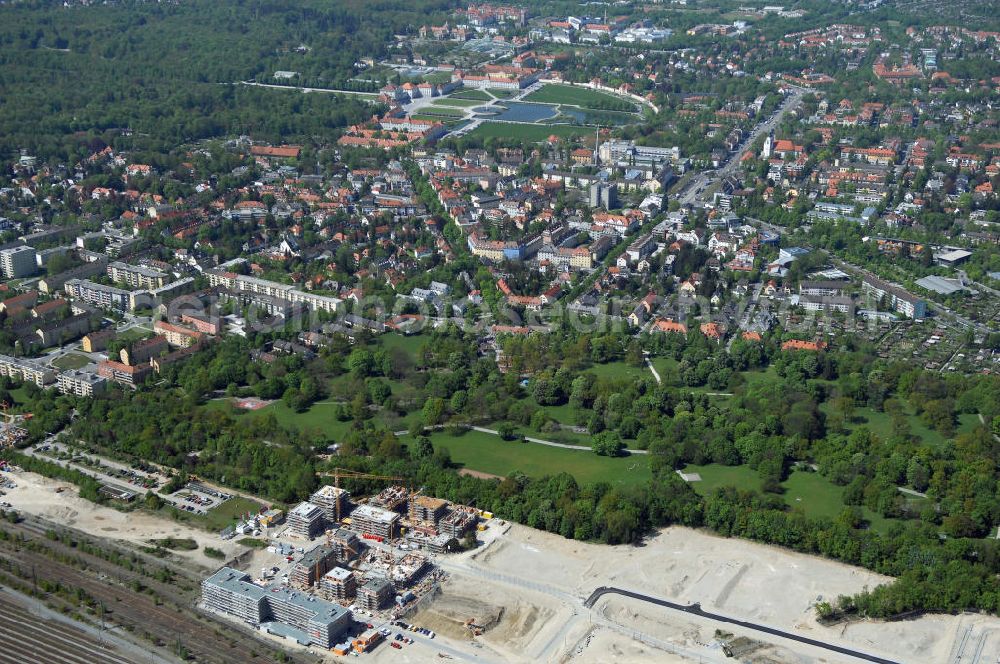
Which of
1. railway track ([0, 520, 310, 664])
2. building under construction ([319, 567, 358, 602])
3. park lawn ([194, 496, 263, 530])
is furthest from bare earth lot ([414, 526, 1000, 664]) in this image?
park lawn ([194, 496, 263, 530])

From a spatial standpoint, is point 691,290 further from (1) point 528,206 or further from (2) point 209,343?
(2) point 209,343

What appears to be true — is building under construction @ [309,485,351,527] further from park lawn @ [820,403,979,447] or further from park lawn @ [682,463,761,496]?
A: park lawn @ [820,403,979,447]

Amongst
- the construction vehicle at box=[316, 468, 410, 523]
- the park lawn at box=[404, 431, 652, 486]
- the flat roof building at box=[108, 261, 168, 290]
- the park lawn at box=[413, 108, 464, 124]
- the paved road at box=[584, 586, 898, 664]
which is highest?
the park lawn at box=[413, 108, 464, 124]

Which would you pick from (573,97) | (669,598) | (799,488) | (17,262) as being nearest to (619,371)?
(799,488)

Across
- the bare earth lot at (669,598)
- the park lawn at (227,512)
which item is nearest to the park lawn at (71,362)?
the park lawn at (227,512)

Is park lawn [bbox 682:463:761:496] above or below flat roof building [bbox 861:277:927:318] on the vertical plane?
below

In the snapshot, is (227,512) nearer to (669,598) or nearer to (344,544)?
(344,544)
